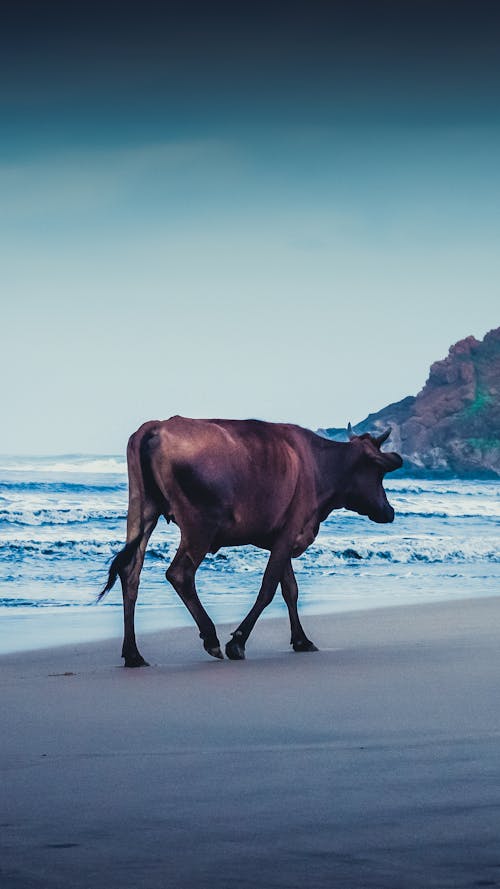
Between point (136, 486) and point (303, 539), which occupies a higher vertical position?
point (136, 486)

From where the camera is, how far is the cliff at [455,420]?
107 metres

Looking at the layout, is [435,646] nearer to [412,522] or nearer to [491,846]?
[491,846]

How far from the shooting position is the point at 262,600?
9086 mm

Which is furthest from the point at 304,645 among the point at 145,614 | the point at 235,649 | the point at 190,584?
the point at 145,614

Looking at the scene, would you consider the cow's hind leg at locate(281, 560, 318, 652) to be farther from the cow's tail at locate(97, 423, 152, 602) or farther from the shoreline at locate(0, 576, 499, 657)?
the shoreline at locate(0, 576, 499, 657)

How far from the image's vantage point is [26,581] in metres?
16.0

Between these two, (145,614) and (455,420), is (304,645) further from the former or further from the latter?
(455,420)

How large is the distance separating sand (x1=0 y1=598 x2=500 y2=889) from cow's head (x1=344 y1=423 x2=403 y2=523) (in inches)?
72.6

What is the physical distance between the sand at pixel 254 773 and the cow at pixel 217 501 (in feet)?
1.84

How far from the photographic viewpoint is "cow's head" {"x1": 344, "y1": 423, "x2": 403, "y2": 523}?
33.2 ft

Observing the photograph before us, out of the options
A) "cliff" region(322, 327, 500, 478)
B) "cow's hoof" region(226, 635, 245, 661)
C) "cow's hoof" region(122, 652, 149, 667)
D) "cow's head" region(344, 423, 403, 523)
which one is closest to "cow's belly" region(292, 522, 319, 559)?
"cow's head" region(344, 423, 403, 523)

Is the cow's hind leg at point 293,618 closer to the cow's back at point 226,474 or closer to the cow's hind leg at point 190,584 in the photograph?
the cow's back at point 226,474

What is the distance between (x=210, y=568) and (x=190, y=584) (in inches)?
379

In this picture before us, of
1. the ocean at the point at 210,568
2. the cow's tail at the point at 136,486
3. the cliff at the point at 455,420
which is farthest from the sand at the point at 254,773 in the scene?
the cliff at the point at 455,420
